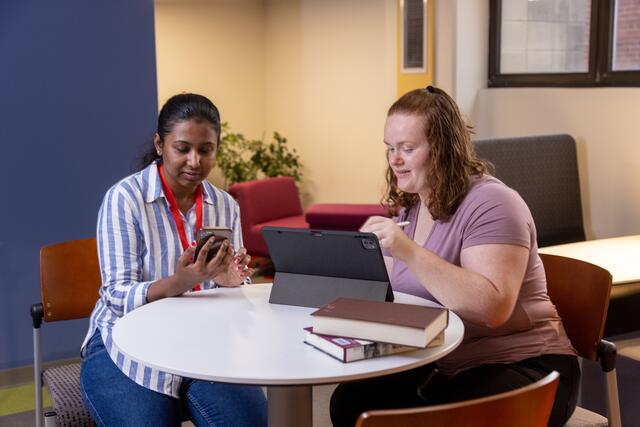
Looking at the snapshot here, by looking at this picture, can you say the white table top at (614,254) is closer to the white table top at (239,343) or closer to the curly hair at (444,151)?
the curly hair at (444,151)

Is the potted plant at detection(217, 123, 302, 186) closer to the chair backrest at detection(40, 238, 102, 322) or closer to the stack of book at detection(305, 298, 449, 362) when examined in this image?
the chair backrest at detection(40, 238, 102, 322)

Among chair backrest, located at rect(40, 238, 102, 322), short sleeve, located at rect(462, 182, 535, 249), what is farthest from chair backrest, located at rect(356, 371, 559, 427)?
chair backrest, located at rect(40, 238, 102, 322)

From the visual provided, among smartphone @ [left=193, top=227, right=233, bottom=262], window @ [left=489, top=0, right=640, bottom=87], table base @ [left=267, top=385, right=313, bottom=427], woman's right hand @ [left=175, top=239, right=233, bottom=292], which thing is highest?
window @ [left=489, top=0, right=640, bottom=87]

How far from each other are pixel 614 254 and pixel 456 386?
1.67 m

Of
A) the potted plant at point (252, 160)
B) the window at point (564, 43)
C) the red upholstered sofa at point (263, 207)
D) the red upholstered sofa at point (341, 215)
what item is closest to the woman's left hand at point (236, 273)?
the window at point (564, 43)

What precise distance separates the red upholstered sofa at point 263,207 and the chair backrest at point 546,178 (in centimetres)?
212

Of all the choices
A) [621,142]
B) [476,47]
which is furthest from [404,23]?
[621,142]

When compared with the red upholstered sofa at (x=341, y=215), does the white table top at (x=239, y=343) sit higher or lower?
higher

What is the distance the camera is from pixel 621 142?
439cm

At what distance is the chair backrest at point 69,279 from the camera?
2.77 meters

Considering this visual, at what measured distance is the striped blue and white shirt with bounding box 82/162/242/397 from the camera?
90.4 inches

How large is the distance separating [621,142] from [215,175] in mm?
3997

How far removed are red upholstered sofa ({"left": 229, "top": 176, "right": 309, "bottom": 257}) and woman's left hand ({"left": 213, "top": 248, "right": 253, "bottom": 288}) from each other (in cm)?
348

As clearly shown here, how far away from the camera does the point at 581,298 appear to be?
2.43 meters
